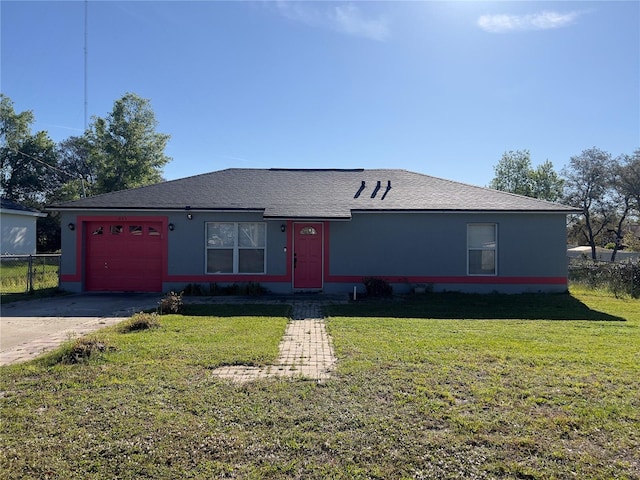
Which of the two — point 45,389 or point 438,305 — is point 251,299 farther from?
point 45,389

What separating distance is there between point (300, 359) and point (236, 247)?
7.54 meters

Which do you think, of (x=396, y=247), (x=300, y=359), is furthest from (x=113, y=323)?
(x=396, y=247)

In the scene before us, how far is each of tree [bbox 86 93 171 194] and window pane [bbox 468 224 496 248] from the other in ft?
Answer: 96.8

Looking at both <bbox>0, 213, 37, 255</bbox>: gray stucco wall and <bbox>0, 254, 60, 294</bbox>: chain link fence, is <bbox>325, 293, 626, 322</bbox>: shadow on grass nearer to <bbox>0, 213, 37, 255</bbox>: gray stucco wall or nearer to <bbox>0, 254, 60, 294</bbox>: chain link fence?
<bbox>0, 254, 60, 294</bbox>: chain link fence

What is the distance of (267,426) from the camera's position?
11.1 ft

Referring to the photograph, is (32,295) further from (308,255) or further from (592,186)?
(592,186)

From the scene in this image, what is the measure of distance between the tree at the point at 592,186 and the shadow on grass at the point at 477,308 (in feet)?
97.7

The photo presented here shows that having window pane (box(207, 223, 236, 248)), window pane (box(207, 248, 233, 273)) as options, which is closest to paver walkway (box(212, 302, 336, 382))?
window pane (box(207, 248, 233, 273))

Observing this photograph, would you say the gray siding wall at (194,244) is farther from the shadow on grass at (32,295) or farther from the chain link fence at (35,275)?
the chain link fence at (35,275)

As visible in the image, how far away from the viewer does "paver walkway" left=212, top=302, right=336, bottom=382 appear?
4.68 metres

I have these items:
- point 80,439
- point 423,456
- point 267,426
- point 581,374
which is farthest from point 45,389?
point 581,374

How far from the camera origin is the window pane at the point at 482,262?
1248 centimetres

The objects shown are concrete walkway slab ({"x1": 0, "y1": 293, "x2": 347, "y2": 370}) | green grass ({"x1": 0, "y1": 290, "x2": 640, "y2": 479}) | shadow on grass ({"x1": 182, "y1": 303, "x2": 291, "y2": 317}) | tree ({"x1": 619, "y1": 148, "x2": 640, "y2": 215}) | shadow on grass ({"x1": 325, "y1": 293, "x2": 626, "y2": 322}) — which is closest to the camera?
green grass ({"x1": 0, "y1": 290, "x2": 640, "y2": 479})

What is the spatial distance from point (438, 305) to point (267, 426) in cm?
780
